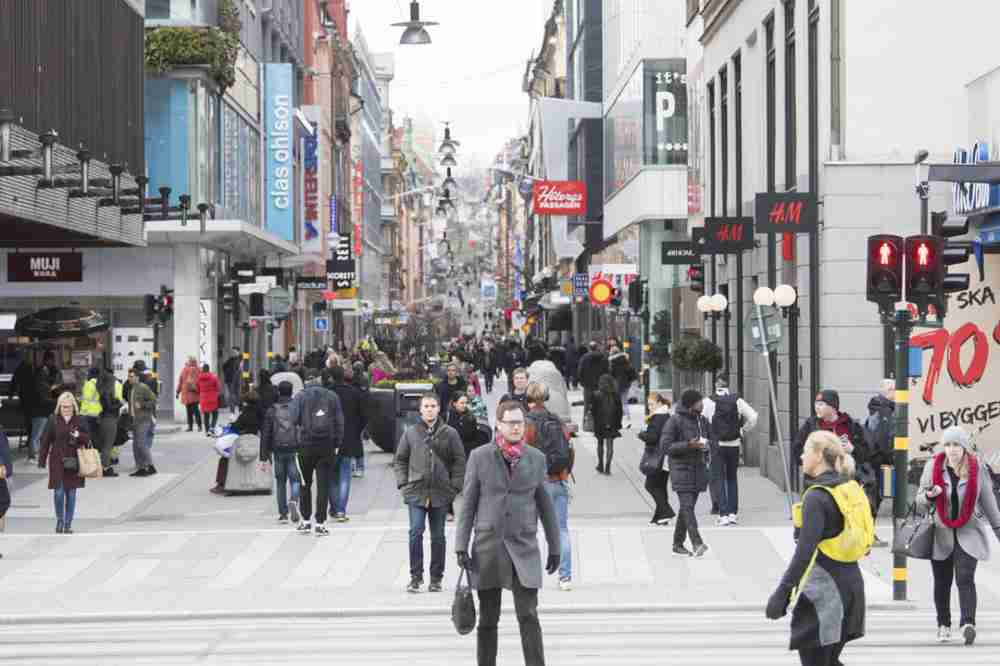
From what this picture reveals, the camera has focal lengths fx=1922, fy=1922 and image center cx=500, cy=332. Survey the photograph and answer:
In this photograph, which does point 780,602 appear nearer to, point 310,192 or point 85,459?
point 85,459

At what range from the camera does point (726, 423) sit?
21125mm

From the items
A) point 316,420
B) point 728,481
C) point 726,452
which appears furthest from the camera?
point 726,452

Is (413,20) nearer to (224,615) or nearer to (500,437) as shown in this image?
(224,615)

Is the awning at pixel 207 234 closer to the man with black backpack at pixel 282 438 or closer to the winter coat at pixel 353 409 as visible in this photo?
the winter coat at pixel 353 409

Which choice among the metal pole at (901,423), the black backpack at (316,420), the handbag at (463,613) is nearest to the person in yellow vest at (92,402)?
the black backpack at (316,420)

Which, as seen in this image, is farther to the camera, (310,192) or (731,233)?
(310,192)

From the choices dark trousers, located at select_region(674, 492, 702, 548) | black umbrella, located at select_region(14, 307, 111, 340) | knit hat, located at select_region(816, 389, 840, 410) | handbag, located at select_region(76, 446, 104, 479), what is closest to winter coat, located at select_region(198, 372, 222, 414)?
black umbrella, located at select_region(14, 307, 111, 340)

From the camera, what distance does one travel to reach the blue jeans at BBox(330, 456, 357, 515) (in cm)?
2128

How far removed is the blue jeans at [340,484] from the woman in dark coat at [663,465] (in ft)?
11.3

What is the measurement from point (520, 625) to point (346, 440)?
443 inches

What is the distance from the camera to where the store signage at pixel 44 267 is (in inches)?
1419

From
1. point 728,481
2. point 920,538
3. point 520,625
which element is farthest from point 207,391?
point 520,625

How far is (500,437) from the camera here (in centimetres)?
1130

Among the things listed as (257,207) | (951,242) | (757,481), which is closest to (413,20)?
(757,481)
